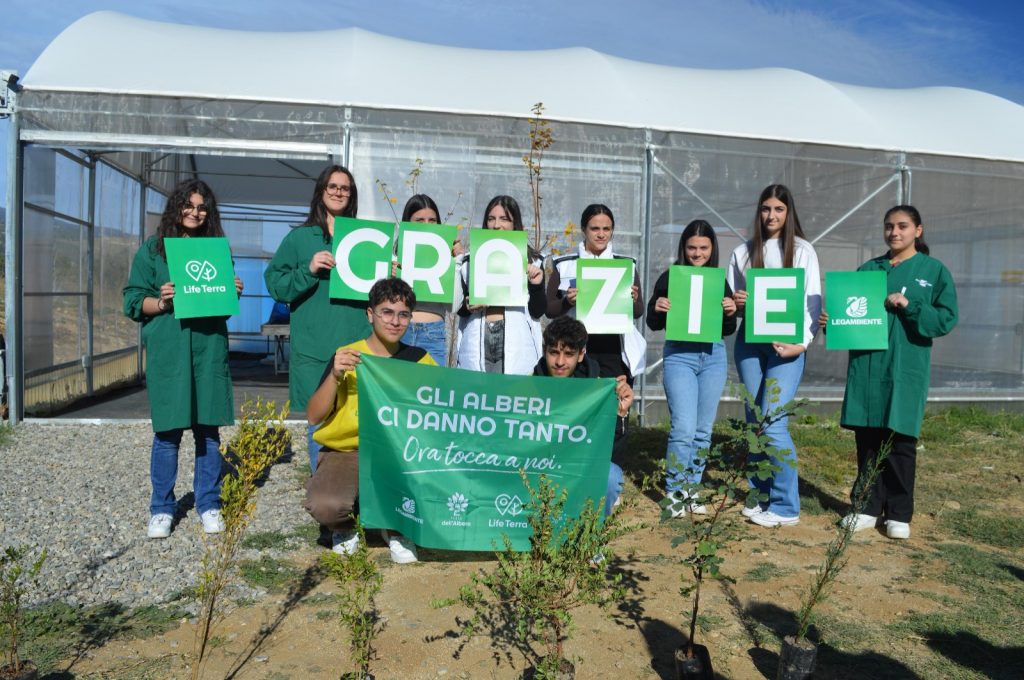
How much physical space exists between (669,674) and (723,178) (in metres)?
7.00

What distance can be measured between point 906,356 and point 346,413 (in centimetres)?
343

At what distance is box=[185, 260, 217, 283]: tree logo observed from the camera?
439 cm

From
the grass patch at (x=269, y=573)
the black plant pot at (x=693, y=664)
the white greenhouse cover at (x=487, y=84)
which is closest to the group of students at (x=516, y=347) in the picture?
the grass patch at (x=269, y=573)

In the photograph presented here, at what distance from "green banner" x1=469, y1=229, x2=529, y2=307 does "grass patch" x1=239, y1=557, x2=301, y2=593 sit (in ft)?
5.97

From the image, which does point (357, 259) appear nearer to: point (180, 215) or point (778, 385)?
point (180, 215)

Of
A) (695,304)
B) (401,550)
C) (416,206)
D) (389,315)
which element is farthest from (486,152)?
(401,550)

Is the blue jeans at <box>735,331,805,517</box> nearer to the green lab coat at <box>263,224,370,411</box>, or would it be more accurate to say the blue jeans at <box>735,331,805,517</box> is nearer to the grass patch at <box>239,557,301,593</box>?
the green lab coat at <box>263,224,370,411</box>

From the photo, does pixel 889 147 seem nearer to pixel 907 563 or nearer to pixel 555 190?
pixel 555 190

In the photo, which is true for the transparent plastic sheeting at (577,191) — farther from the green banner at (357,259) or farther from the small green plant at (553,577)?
the small green plant at (553,577)

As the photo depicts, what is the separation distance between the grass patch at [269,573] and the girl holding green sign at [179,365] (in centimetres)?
48

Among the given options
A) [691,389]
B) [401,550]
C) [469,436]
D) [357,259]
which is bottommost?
[401,550]

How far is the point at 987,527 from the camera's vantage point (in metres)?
5.33

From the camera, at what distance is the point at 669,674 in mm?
3057

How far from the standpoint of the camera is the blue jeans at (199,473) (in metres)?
4.59
